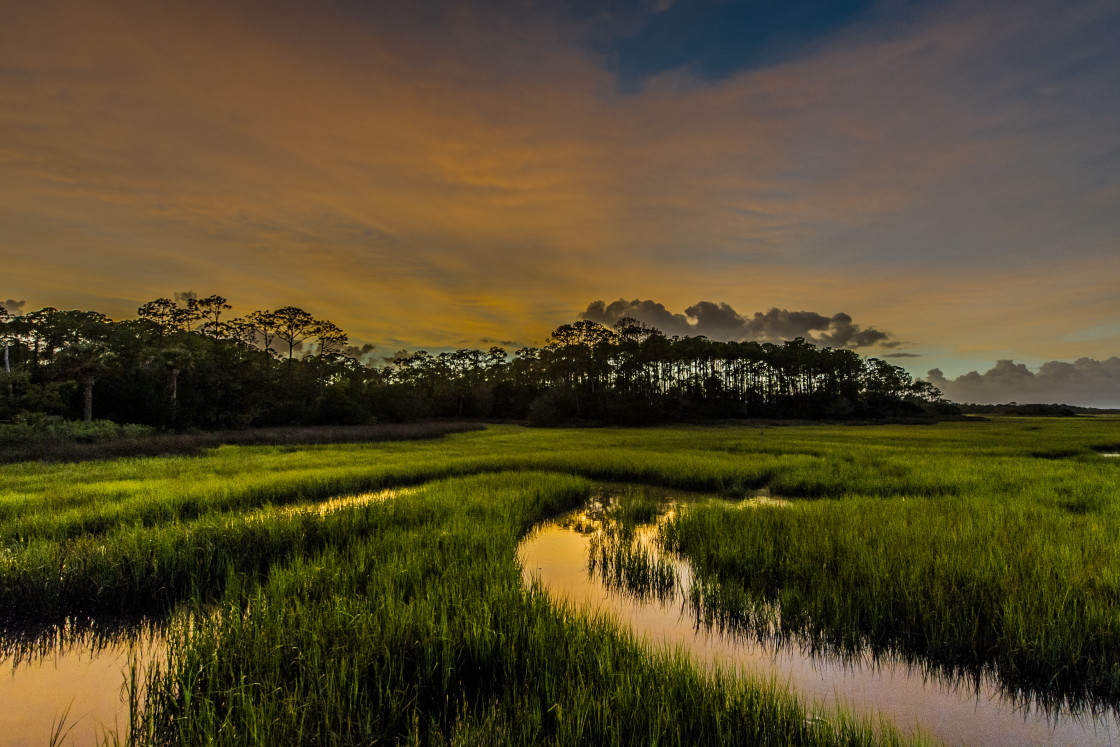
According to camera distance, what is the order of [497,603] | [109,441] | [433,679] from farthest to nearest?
[109,441] < [497,603] < [433,679]

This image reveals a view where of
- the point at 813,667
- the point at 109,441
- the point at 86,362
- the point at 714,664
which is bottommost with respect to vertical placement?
the point at 813,667

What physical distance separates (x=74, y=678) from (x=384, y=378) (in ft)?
257

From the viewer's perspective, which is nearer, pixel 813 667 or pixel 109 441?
pixel 813 667

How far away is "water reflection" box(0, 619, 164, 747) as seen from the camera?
318 cm

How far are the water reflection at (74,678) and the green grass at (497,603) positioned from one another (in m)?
0.32

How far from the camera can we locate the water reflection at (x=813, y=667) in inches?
125

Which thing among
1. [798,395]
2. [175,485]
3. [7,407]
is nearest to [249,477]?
[175,485]

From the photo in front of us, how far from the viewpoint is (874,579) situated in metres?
5.02

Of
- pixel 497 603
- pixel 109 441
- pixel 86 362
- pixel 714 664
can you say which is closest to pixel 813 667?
pixel 714 664

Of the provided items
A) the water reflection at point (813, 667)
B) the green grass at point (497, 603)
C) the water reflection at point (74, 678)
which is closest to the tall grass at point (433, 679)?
the green grass at point (497, 603)

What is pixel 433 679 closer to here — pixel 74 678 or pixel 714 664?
pixel 714 664

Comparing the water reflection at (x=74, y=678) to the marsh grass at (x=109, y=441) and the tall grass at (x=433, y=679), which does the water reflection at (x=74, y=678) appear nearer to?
the tall grass at (x=433, y=679)

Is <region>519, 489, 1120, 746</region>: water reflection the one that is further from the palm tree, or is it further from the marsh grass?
the palm tree

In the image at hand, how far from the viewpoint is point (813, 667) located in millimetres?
4004
